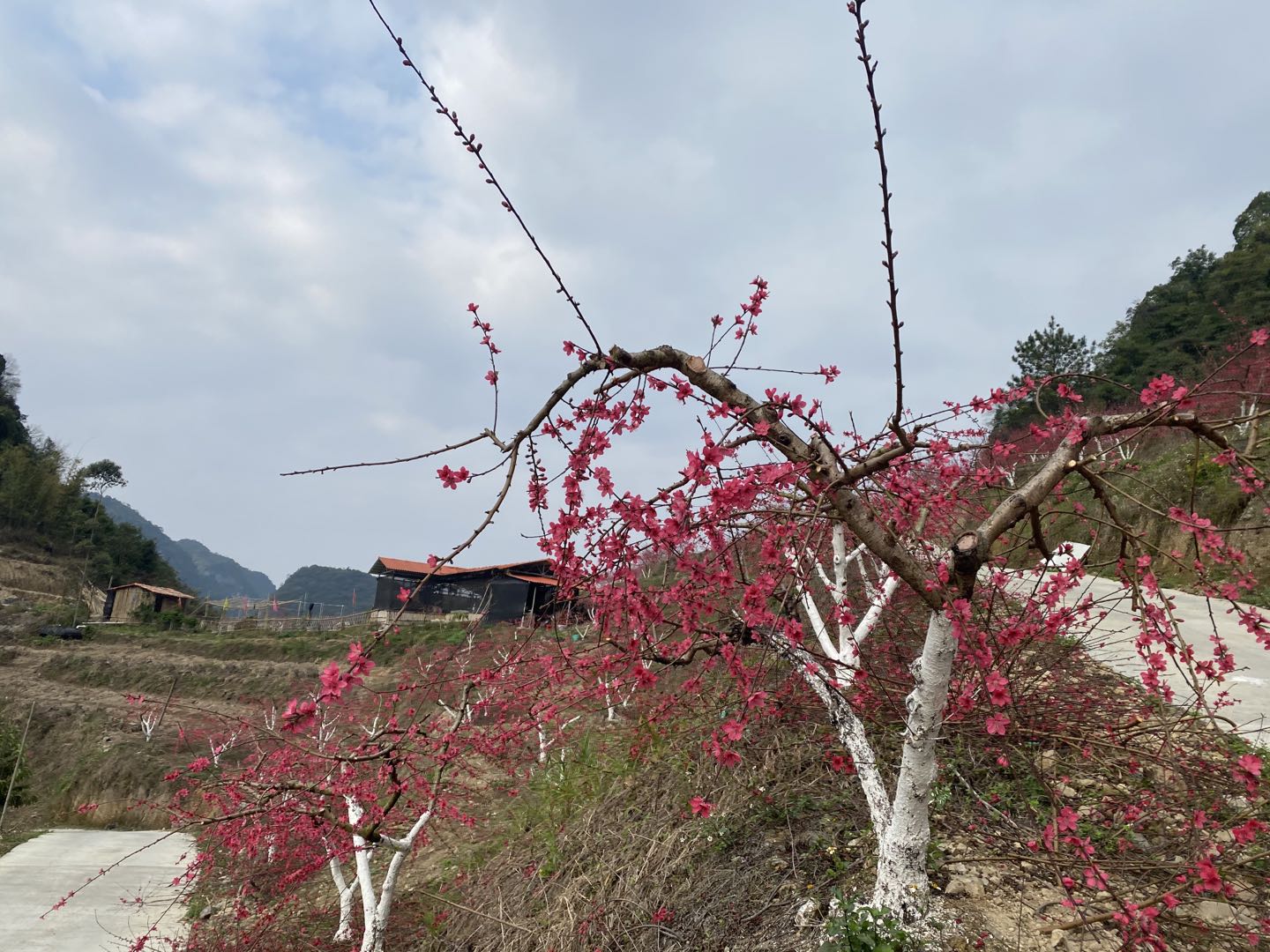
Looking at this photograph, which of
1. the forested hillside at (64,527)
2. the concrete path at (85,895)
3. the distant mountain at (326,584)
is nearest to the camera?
the concrete path at (85,895)

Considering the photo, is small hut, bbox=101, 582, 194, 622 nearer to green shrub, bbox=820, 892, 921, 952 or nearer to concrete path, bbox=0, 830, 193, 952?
concrete path, bbox=0, 830, 193, 952

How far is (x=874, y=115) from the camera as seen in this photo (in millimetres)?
1661

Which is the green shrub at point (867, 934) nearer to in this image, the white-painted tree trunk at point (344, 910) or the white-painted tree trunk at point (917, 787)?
the white-painted tree trunk at point (917, 787)

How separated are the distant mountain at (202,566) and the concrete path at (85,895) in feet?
338

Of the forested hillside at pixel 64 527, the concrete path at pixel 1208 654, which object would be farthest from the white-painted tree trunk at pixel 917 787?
the forested hillside at pixel 64 527

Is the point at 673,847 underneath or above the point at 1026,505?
underneath

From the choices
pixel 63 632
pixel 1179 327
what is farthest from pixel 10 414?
pixel 1179 327

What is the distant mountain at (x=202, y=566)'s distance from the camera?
11038 centimetres

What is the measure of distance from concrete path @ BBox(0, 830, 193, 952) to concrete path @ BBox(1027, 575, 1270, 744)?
8306 millimetres

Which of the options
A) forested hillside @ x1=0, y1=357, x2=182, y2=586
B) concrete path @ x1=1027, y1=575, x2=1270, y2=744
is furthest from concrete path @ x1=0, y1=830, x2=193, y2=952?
forested hillside @ x1=0, y1=357, x2=182, y2=586

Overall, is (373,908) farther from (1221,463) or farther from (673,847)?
(1221,463)

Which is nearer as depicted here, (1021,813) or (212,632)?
(1021,813)

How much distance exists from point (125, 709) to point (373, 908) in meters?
18.7

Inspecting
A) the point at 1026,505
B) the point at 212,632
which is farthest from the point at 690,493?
the point at 212,632
